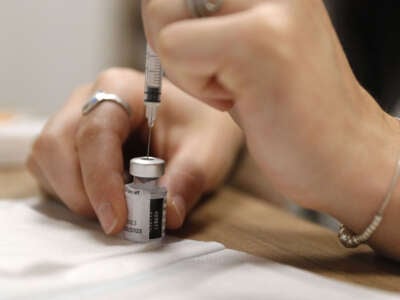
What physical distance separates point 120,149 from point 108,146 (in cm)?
2

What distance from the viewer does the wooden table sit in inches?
19.5

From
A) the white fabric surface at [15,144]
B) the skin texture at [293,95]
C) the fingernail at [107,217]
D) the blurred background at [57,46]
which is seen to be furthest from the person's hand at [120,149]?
the blurred background at [57,46]

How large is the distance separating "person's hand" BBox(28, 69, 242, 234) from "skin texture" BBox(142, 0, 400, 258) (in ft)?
0.46

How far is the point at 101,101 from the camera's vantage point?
64cm

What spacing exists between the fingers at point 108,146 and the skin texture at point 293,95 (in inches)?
5.5

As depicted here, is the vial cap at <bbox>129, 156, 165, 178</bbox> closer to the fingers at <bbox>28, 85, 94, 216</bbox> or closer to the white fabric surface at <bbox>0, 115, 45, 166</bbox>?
the fingers at <bbox>28, 85, 94, 216</bbox>

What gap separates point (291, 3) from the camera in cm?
43

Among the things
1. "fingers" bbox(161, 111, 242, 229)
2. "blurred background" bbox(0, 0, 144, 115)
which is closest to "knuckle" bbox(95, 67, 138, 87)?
"fingers" bbox(161, 111, 242, 229)

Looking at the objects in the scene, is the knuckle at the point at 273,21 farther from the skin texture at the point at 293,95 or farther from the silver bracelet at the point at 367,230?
the silver bracelet at the point at 367,230

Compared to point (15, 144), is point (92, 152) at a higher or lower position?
higher

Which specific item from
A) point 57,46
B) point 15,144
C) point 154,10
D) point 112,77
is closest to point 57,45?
point 57,46

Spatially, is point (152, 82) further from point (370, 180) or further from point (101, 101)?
point (370, 180)

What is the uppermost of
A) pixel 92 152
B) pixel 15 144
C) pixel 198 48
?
pixel 198 48

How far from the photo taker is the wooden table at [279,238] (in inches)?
19.5
